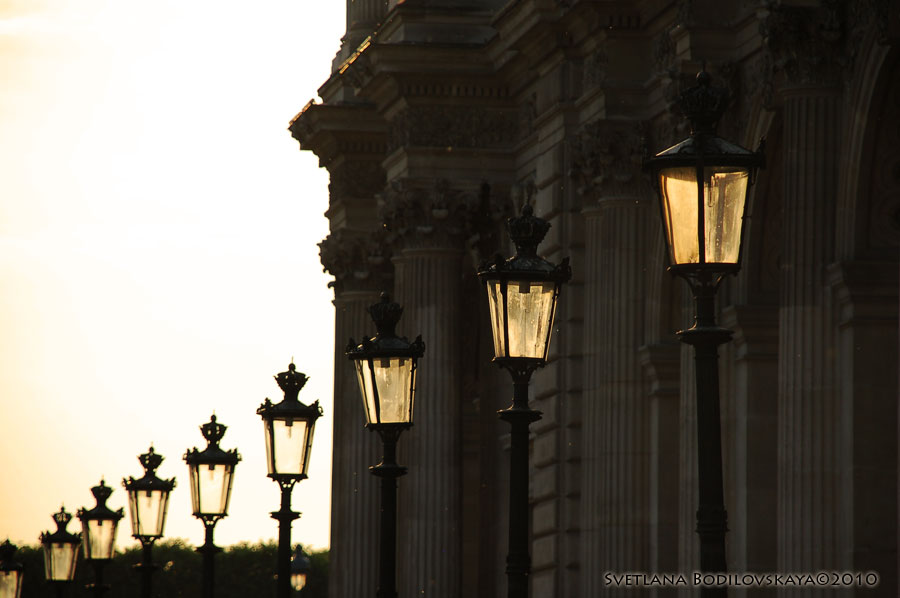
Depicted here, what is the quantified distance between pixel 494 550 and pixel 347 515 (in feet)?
14.6

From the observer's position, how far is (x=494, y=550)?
48438 millimetres

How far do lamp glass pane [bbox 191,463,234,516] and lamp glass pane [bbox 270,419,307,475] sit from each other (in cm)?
397

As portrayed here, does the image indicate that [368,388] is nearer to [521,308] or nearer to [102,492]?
[521,308]

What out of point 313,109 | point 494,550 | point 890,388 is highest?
point 313,109

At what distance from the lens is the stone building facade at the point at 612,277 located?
29.1 m

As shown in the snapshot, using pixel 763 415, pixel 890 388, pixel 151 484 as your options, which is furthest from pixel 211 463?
pixel 890 388

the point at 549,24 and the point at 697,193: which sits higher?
the point at 549,24

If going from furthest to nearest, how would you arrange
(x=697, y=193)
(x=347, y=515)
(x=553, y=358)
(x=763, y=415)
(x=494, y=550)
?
1. (x=347, y=515)
2. (x=494, y=550)
3. (x=553, y=358)
4. (x=763, y=415)
5. (x=697, y=193)

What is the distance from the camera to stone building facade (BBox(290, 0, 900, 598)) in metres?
29.1

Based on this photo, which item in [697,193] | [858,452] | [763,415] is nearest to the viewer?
Answer: [697,193]

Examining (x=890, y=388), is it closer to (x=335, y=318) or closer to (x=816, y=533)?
(x=816, y=533)

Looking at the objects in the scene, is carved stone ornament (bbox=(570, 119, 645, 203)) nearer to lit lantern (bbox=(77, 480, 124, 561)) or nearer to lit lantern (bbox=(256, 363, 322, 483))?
lit lantern (bbox=(77, 480, 124, 561))

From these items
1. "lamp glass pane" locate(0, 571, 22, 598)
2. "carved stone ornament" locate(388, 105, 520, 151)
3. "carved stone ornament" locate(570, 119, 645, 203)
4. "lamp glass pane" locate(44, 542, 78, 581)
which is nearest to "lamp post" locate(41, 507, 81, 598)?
"lamp glass pane" locate(44, 542, 78, 581)

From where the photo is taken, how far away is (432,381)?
150ft
